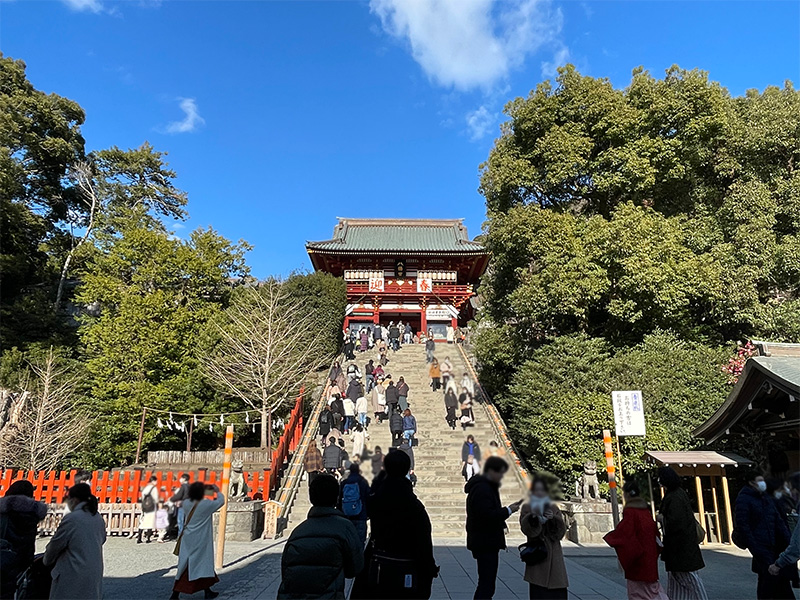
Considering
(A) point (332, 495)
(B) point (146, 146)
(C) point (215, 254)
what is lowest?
(A) point (332, 495)

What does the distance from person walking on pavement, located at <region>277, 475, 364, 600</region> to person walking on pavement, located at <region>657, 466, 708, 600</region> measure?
10.0ft

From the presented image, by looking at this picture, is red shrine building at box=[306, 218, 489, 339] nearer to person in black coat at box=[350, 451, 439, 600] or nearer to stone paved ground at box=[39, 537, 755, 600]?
stone paved ground at box=[39, 537, 755, 600]

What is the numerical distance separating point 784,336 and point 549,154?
884 cm

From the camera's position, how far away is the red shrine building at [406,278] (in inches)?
1153

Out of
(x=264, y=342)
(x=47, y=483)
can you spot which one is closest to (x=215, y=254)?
(x=264, y=342)

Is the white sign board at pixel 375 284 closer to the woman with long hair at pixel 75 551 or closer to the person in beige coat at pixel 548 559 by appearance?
the woman with long hair at pixel 75 551

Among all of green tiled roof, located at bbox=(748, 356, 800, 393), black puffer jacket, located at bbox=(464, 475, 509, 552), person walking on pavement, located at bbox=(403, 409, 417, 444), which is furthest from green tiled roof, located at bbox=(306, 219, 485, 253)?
black puffer jacket, located at bbox=(464, 475, 509, 552)

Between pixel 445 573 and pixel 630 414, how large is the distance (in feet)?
13.7

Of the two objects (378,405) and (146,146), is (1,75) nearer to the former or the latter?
(146,146)

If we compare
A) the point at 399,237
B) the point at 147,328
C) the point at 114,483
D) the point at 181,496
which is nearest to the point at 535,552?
the point at 181,496

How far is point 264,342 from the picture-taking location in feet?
54.9

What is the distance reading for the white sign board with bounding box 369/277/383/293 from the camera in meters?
29.3

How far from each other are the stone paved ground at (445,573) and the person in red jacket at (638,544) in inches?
67.1

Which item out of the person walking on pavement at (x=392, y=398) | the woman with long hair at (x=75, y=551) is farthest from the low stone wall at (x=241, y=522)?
the person walking on pavement at (x=392, y=398)
